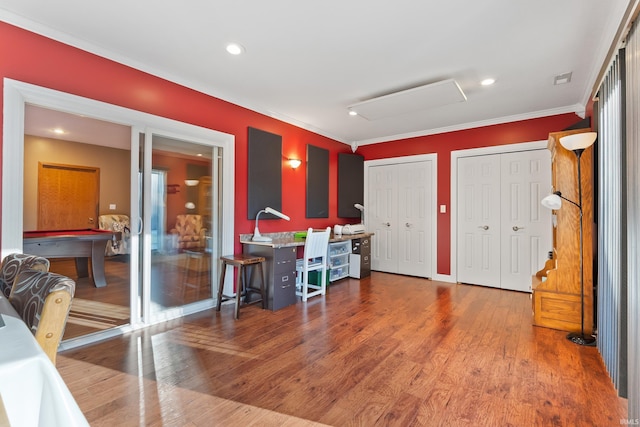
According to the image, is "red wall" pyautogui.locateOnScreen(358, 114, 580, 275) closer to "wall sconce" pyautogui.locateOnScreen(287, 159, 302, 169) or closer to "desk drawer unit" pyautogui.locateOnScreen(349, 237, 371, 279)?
"desk drawer unit" pyautogui.locateOnScreen(349, 237, 371, 279)

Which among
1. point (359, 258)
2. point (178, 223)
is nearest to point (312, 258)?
point (359, 258)

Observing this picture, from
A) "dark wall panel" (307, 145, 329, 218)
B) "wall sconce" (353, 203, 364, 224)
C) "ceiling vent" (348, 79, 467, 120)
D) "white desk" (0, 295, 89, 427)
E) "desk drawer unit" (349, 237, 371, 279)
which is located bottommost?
"desk drawer unit" (349, 237, 371, 279)

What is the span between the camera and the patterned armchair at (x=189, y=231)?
335 centimetres

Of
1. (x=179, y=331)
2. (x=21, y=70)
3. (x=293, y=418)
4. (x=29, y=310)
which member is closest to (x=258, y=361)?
(x=293, y=418)

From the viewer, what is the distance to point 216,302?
11.8ft

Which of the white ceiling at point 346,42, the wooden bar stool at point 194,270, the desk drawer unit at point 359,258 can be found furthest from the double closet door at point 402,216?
the wooden bar stool at point 194,270

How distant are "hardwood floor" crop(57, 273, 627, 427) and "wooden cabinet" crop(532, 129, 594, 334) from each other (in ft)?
0.69

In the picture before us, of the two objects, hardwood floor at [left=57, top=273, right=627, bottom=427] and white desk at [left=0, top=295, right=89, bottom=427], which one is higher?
white desk at [left=0, top=295, right=89, bottom=427]

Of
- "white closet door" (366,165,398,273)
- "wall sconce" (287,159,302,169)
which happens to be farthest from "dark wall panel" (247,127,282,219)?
"white closet door" (366,165,398,273)

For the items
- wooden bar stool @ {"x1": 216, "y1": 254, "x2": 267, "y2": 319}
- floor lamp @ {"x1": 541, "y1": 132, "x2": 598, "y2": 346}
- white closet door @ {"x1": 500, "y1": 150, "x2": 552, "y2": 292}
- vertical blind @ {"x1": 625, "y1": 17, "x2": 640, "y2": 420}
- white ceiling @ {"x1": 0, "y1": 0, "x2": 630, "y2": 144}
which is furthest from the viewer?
white closet door @ {"x1": 500, "y1": 150, "x2": 552, "y2": 292}

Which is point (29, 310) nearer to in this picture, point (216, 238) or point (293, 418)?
point (293, 418)

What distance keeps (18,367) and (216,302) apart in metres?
2.96

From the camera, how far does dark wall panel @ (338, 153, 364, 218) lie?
5.58m

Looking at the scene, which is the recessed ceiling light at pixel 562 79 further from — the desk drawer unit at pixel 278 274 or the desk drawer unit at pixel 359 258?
the desk drawer unit at pixel 278 274
